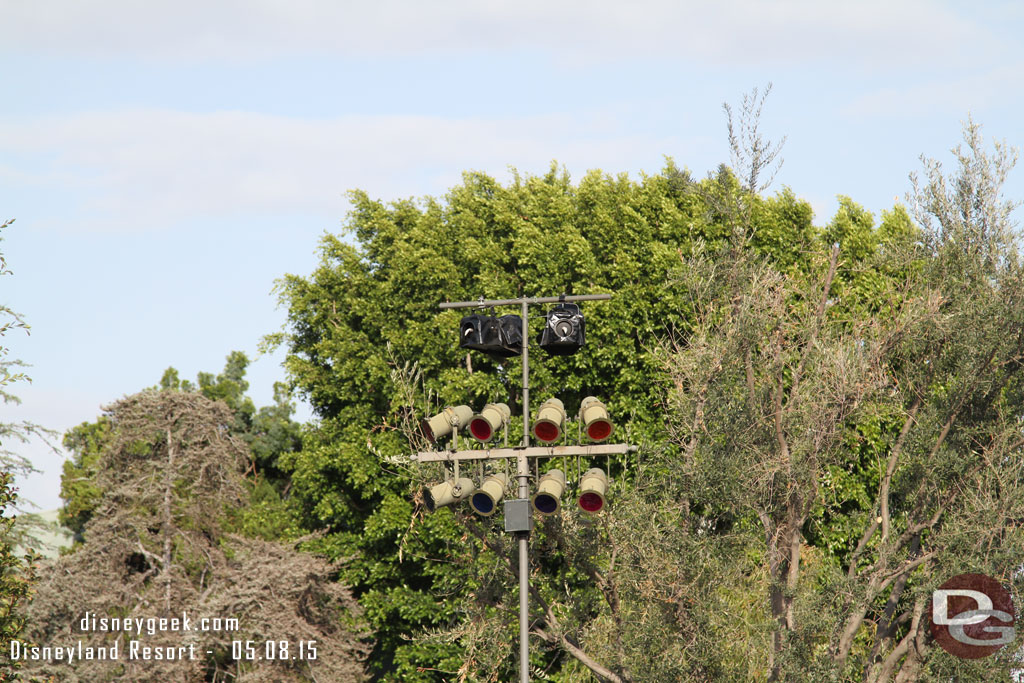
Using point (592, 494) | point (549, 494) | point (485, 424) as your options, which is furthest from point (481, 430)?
point (592, 494)

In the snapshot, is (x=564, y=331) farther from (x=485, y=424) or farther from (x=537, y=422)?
(x=485, y=424)

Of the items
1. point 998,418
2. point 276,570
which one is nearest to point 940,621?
point 998,418

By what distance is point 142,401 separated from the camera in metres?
23.0

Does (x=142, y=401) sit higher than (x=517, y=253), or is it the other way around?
(x=517, y=253)

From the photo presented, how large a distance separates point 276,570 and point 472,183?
11041mm

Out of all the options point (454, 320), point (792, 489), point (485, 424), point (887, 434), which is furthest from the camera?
point (454, 320)

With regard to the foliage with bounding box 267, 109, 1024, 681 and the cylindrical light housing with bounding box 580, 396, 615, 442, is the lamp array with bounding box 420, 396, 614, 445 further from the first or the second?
the foliage with bounding box 267, 109, 1024, 681

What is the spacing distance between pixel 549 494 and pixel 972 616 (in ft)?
19.4

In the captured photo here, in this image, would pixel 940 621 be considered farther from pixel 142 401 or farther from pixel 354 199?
pixel 354 199

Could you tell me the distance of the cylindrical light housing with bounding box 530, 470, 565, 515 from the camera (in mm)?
13055

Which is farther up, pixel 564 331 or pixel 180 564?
pixel 564 331

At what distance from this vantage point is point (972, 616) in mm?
14289

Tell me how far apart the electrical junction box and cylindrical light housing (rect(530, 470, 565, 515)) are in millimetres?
256

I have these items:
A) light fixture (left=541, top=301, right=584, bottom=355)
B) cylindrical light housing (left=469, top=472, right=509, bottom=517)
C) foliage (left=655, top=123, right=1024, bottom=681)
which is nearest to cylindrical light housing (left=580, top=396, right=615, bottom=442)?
light fixture (left=541, top=301, right=584, bottom=355)
